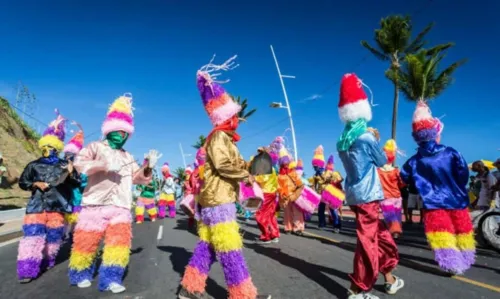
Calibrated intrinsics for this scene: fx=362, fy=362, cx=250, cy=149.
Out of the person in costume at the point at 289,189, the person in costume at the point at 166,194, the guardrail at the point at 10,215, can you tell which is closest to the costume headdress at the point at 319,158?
the person in costume at the point at 289,189

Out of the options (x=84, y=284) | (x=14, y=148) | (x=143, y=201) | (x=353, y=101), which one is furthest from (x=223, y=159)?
(x=14, y=148)

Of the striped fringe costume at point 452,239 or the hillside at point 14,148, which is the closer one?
the striped fringe costume at point 452,239

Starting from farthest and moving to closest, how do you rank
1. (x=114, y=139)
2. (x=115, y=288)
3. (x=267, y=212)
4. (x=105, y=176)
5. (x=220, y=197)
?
(x=267, y=212)
(x=114, y=139)
(x=105, y=176)
(x=115, y=288)
(x=220, y=197)

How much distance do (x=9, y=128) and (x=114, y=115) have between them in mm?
28516

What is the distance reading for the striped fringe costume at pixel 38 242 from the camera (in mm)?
5098

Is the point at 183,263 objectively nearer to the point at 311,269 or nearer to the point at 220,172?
the point at 311,269

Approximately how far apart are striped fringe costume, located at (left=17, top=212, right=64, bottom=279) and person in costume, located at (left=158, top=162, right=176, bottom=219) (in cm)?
1055

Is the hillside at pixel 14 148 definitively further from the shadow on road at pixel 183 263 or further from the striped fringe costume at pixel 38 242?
the striped fringe costume at pixel 38 242

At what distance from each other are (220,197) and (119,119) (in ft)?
6.81

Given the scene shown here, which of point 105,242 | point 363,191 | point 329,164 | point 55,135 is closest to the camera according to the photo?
point 363,191

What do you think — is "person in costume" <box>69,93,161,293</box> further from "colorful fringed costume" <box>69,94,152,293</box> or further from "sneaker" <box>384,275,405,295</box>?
"sneaker" <box>384,275,405,295</box>

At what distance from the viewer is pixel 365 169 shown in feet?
13.9

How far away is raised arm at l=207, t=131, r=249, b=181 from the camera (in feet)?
12.6

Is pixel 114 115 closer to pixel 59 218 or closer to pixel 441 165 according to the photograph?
pixel 59 218
